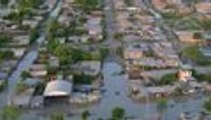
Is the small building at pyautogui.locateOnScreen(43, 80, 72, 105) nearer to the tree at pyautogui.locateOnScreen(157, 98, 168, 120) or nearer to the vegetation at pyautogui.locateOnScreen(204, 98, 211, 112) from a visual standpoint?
the tree at pyautogui.locateOnScreen(157, 98, 168, 120)

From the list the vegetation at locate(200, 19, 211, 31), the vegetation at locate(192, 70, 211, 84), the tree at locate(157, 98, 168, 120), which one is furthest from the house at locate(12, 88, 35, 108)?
the vegetation at locate(200, 19, 211, 31)

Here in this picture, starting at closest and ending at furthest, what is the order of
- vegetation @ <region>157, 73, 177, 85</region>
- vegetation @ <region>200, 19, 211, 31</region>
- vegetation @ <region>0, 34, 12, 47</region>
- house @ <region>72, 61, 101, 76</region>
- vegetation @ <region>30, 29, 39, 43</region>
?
vegetation @ <region>157, 73, 177, 85</region> → house @ <region>72, 61, 101, 76</region> → vegetation @ <region>0, 34, 12, 47</region> → vegetation @ <region>30, 29, 39, 43</region> → vegetation @ <region>200, 19, 211, 31</region>

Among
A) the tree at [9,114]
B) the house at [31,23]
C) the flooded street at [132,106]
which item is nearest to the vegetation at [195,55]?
the flooded street at [132,106]

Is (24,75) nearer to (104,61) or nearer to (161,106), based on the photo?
(104,61)

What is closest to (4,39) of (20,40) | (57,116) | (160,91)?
(20,40)

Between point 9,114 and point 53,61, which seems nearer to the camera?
point 9,114

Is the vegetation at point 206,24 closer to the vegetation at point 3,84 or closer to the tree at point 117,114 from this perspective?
the vegetation at point 3,84
